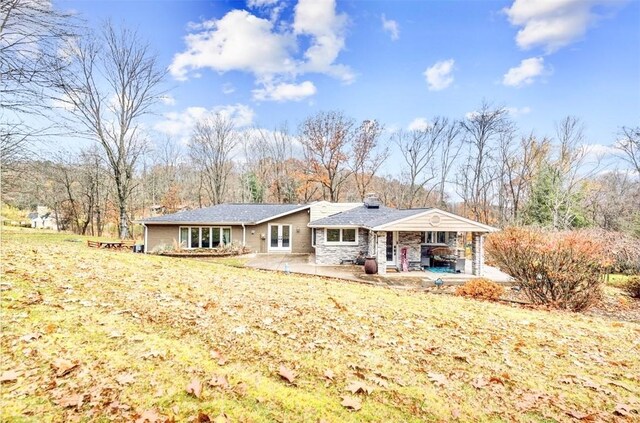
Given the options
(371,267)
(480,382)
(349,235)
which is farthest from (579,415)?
(349,235)

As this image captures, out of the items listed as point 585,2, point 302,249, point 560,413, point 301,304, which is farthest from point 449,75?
point 560,413

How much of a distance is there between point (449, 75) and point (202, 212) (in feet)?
72.4

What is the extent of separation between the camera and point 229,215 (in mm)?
22188

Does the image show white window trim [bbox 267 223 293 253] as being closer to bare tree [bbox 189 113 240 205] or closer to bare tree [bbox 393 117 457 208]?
bare tree [bbox 189 113 240 205]

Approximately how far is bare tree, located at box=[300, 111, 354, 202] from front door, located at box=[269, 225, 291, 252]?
1173 cm

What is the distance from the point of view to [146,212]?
4031 centimetres

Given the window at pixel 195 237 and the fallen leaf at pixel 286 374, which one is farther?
the window at pixel 195 237

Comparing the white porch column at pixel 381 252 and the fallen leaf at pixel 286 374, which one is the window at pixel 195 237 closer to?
the white porch column at pixel 381 252

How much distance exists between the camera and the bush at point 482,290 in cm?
1029

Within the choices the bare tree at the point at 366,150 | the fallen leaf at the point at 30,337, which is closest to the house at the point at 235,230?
the bare tree at the point at 366,150

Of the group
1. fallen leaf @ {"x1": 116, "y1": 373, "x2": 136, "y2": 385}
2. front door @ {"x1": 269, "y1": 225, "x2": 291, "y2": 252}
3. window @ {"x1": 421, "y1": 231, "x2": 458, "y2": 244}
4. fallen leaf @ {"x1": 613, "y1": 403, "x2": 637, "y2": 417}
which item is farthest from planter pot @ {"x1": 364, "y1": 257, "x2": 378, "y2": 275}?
fallen leaf @ {"x1": 116, "y1": 373, "x2": 136, "y2": 385}

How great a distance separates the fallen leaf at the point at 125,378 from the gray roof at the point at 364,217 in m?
13.5

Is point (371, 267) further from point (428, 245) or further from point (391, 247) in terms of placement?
point (428, 245)

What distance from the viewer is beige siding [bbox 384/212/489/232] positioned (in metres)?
15.4
